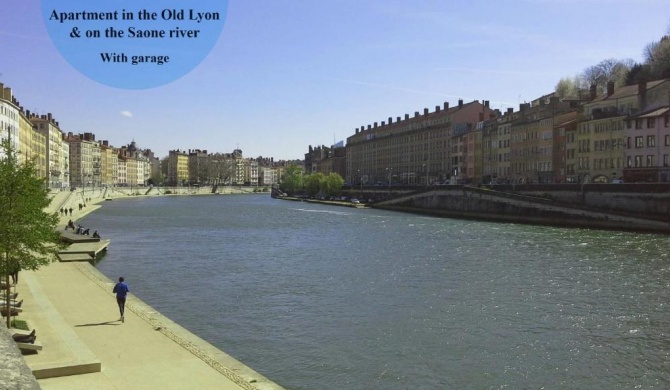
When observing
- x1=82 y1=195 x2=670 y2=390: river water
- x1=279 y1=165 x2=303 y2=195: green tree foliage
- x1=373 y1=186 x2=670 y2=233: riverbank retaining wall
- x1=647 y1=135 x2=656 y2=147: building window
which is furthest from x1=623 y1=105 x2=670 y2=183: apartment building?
x1=279 y1=165 x2=303 y2=195: green tree foliage

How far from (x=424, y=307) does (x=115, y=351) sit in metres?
12.3

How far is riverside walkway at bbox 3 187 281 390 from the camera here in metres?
13.4

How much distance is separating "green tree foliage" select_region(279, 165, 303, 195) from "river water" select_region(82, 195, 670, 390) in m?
125

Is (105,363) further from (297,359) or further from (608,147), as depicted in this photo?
(608,147)

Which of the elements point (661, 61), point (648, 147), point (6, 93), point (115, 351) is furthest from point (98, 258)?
point (661, 61)

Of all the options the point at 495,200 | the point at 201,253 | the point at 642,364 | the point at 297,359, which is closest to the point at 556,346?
the point at 642,364

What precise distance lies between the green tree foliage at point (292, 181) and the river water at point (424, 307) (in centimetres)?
12477

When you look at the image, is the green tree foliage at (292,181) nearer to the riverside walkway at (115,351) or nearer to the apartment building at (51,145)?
the apartment building at (51,145)

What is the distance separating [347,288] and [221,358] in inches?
529

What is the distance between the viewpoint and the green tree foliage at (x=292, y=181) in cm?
17412

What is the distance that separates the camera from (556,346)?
19.4 meters

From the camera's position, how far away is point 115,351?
16.0 meters

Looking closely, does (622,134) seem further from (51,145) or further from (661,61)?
(51,145)

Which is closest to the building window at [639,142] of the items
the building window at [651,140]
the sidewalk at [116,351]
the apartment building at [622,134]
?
the apartment building at [622,134]
